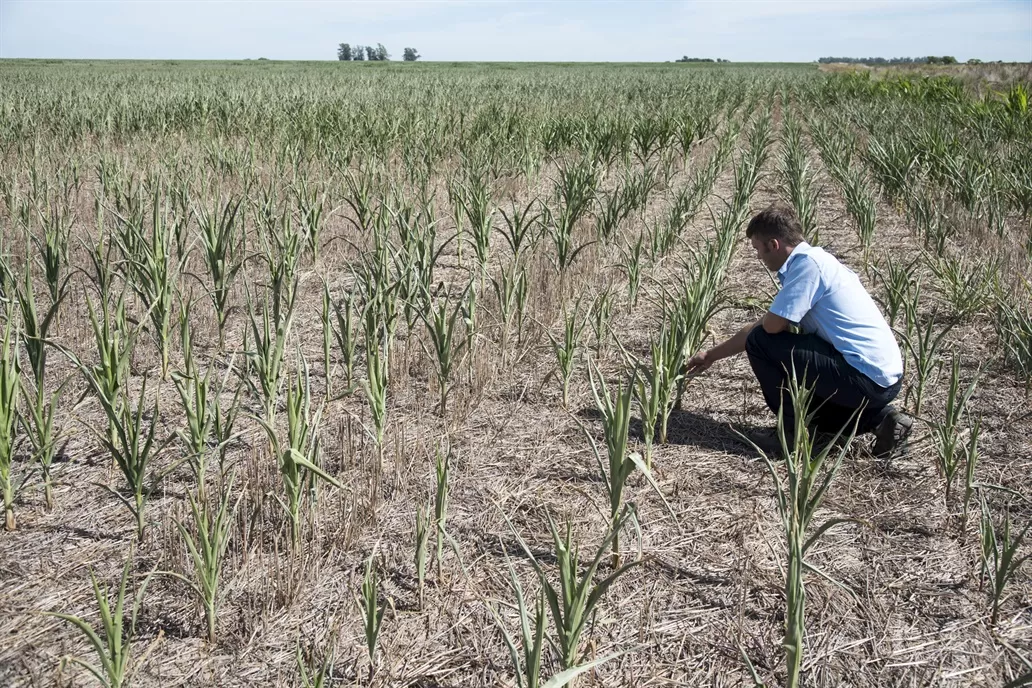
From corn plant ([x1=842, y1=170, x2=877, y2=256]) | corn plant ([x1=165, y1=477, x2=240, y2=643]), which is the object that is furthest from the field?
corn plant ([x1=842, y1=170, x2=877, y2=256])

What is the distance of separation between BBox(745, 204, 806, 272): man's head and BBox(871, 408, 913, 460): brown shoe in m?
0.62

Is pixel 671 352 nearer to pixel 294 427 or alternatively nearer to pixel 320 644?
pixel 294 427

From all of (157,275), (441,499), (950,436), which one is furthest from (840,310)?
(157,275)

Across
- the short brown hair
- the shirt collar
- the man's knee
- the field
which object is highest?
the short brown hair

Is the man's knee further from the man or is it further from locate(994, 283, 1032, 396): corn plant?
locate(994, 283, 1032, 396): corn plant

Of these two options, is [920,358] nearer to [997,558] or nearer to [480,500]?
[997,558]

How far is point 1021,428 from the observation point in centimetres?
286

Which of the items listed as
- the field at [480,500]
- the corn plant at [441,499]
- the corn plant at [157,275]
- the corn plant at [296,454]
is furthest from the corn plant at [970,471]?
the corn plant at [157,275]

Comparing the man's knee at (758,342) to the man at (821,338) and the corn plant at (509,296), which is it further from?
the corn plant at (509,296)

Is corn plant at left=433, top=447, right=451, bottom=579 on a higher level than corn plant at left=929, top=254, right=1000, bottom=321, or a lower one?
lower

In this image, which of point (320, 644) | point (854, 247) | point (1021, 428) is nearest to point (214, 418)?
point (320, 644)

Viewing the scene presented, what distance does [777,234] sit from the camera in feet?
9.23

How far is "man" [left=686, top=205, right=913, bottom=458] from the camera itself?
273 centimetres

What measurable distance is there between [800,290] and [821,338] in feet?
0.76
